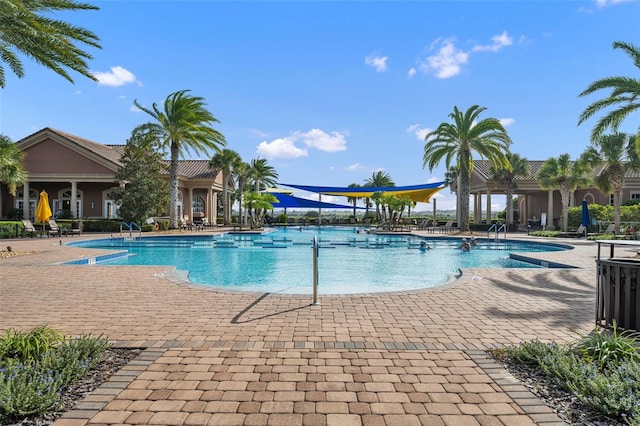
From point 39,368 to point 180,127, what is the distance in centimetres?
2330

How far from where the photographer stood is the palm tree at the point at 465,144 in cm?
2353

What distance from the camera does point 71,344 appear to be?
3365 millimetres

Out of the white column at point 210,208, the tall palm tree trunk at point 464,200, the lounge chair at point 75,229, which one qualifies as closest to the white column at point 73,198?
the lounge chair at point 75,229

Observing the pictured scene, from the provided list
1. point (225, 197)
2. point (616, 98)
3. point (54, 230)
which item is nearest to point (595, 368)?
point (616, 98)

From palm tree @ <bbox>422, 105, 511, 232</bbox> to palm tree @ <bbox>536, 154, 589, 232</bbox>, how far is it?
9.21ft

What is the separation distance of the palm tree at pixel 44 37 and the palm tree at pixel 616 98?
15496mm

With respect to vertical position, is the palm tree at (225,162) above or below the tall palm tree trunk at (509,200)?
above

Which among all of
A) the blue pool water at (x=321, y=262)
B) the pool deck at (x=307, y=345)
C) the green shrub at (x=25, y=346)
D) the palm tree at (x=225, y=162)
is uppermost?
the palm tree at (x=225, y=162)

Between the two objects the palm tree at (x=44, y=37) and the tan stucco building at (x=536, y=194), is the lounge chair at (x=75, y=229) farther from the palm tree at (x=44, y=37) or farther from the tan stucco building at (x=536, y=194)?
the tan stucco building at (x=536, y=194)

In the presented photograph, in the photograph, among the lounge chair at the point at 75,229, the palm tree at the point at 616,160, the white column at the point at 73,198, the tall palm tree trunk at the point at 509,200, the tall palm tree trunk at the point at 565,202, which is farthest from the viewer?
the tall palm tree trunk at the point at 509,200

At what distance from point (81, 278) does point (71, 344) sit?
4875 millimetres

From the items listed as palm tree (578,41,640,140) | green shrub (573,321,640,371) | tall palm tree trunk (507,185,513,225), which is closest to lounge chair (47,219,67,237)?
green shrub (573,321,640,371)

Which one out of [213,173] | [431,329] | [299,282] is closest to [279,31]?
[299,282]

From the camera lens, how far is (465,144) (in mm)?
24453
